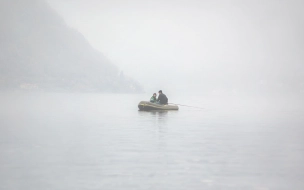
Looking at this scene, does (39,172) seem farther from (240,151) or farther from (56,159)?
(240,151)

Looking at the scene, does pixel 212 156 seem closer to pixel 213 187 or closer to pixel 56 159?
pixel 213 187

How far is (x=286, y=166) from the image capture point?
15266 millimetres

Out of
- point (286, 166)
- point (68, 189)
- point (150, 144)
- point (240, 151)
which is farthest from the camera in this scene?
point (150, 144)

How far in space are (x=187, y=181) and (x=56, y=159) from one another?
20.6ft

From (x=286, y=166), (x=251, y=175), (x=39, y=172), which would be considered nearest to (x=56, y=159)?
(x=39, y=172)

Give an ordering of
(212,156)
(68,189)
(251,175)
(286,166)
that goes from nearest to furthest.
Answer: (68,189) < (251,175) < (286,166) < (212,156)

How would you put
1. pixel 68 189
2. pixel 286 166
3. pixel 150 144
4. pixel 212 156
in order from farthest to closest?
pixel 150 144, pixel 212 156, pixel 286 166, pixel 68 189

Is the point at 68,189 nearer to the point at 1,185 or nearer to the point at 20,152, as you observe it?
the point at 1,185

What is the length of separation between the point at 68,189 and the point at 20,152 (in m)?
7.25

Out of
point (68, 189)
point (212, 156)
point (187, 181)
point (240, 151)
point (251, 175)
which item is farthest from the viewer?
point (240, 151)

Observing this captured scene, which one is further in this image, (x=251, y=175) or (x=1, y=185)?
(x=251, y=175)

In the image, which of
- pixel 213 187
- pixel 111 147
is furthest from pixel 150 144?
pixel 213 187

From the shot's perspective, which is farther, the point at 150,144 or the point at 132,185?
the point at 150,144

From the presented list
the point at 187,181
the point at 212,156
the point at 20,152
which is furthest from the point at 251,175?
the point at 20,152
